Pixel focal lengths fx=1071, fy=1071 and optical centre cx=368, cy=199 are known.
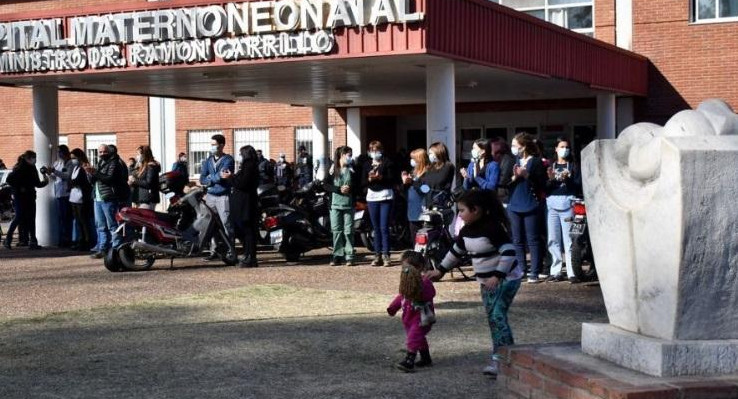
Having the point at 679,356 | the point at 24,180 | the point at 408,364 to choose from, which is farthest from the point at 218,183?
the point at 679,356

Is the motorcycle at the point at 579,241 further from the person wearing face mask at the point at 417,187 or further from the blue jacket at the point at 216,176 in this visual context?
the blue jacket at the point at 216,176

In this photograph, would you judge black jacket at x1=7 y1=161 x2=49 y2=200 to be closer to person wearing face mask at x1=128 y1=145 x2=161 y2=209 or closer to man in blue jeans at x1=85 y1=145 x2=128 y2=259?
person wearing face mask at x1=128 y1=145 x2=161 y2=209

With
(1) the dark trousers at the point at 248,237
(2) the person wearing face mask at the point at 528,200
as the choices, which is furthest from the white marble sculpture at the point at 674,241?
(1) the dark trousers at the point at 248,237

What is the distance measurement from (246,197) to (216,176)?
0.80 metres

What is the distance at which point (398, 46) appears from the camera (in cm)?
1461

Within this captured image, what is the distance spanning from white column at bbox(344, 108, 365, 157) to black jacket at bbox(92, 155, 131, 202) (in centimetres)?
1370

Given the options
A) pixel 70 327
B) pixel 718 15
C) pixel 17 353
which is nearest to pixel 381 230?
pixel 70 327

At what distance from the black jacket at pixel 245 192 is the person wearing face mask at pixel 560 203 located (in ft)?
13.7

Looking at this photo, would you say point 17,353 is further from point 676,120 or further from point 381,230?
point 381,230

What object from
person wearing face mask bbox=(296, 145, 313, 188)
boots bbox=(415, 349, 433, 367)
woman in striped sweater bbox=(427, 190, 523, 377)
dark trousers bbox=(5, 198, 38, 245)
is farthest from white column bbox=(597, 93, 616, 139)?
woman in striped sweater bbox=(427, 190, 523, 377)

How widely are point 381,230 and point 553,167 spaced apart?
2882mm

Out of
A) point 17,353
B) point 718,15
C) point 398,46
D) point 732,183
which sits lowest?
point 17,353

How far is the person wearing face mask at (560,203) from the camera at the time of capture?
1300 cm

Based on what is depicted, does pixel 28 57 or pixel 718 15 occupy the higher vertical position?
pixel 718 15
